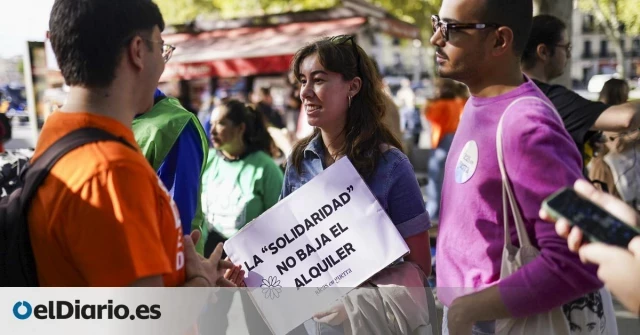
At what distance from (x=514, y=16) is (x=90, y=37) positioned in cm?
108

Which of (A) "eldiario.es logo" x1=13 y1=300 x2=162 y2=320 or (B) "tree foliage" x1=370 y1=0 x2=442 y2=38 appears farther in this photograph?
(B) "tree foliage" x1=370 y1=0 x2=442 y2=38

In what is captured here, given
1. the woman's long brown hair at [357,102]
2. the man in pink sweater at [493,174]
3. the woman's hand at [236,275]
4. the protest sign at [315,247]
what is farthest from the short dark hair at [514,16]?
the woman's hand at [236,275]

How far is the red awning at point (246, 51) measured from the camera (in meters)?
21.6

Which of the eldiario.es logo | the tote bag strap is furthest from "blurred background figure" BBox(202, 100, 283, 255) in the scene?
the tote bag strap

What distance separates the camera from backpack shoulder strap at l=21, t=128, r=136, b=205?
167 centimetres

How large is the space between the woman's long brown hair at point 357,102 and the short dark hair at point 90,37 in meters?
1.19

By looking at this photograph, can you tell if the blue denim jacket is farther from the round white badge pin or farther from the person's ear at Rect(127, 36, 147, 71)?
the person's ear at Rect(127, 36, 147, 71)

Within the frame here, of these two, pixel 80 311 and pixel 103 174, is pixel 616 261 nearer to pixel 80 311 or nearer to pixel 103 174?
pixel 103 174

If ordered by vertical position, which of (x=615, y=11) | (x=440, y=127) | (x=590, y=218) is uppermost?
(x=590, y=218)

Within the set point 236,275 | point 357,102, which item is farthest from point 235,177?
point 236,275

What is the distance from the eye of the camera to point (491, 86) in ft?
7.04

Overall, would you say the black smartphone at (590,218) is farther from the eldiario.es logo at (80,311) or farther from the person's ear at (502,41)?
the eldiario.es logo at (80,311)

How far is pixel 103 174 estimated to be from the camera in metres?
1.61

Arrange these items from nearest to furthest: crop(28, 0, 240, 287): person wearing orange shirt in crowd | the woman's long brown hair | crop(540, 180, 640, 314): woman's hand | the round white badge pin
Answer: crop(540, 180, 640, 314): woman's hand, crop(28, 0, 240, 287): person wearing orange shirt in crowd, the round white badge pin, the woman's long brown hair
